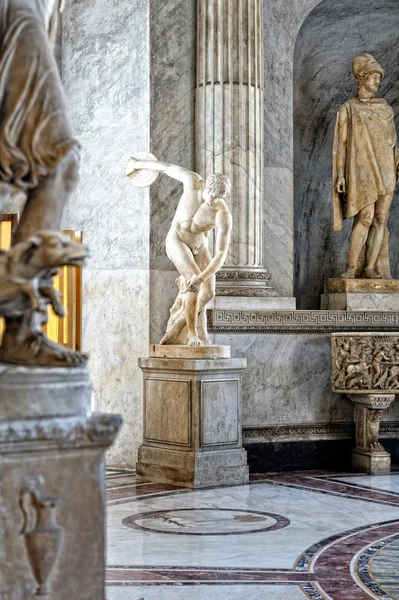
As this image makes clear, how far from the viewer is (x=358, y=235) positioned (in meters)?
10.7

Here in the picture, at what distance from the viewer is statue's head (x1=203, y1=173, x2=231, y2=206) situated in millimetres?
8836

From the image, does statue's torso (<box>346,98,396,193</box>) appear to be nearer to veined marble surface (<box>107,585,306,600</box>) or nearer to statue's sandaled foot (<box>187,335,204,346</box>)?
statue's sandaled foot (<box>187,335,204,346</box>)

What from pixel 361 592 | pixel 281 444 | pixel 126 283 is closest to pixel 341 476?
pixel 281 444

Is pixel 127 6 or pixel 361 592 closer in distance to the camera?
pixel 361 592

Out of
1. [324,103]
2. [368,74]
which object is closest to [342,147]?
[368,74]

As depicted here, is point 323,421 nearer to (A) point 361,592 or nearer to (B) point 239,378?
(B) point 239,378

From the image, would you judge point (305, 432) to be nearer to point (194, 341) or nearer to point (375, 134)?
point (194, 341)

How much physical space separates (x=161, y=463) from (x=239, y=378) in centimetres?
103

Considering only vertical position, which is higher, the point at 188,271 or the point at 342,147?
the point at 342,147

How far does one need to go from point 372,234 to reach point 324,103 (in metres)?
2.12

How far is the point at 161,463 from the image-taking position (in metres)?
9.21

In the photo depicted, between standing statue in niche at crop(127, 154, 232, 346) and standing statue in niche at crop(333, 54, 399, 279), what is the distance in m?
2.10

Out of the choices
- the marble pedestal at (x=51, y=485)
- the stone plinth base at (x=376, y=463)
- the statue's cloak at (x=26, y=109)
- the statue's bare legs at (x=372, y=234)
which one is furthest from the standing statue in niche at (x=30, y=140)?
the statue's bare legs at (x=372, y=234)

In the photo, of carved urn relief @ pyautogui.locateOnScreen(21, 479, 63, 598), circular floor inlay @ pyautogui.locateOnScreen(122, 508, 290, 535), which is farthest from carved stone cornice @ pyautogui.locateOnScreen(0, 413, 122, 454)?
circular floor inlay @ pyautogui.locateOnScreen(122, 508, 290, 535)
